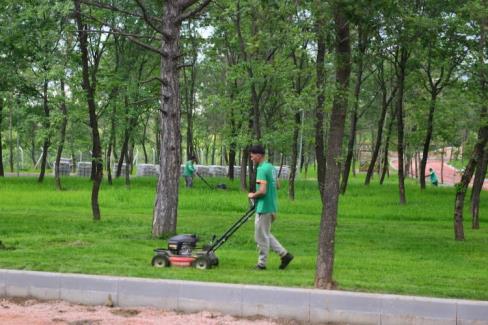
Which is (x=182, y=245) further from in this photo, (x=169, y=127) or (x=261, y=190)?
(x=169, y=127)

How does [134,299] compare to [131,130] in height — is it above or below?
below

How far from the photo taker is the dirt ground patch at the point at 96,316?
6.89m

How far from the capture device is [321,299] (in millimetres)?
7016

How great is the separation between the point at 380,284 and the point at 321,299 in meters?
1.33

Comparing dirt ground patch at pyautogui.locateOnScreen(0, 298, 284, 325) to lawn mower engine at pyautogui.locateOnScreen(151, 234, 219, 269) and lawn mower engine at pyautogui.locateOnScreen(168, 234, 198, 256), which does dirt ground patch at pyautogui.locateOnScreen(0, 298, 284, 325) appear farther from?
lawn mower engine at pyautogui.locateOnScreen(168, 234, 198, 256)

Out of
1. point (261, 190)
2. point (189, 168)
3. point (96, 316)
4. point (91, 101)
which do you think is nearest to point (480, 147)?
point (261, 190)

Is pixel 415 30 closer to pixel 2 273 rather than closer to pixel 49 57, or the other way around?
pixel 2 273

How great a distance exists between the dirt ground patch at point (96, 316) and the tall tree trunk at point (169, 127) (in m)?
5.26

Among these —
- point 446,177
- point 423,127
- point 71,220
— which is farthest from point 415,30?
point 446,177

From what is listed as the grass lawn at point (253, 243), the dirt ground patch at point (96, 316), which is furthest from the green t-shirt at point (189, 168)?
the dirt ground patch at point (96, 316)

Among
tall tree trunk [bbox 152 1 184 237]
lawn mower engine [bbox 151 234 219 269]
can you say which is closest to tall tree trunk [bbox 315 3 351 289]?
lawn mower engine [bbox 151 234 219 269]

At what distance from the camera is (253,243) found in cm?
1260

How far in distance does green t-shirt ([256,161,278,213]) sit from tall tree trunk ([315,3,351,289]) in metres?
1.51

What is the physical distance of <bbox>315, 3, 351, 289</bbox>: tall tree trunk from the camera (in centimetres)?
759
